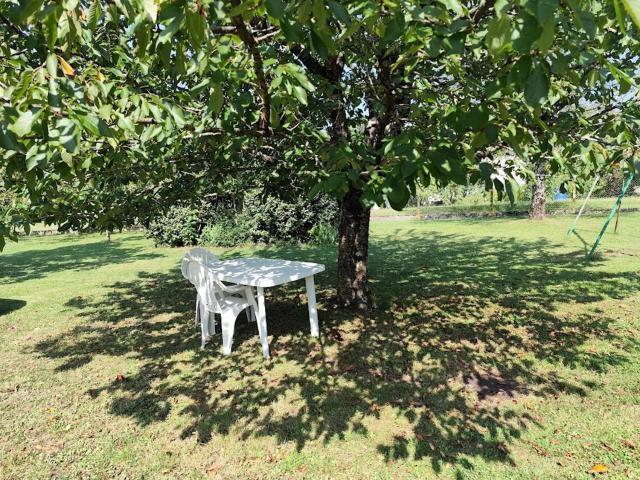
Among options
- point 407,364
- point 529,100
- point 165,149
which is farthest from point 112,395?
point 529,100

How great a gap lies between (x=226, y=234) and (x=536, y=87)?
586 inches

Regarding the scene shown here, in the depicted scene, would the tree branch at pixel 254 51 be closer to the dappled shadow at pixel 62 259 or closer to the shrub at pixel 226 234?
the dappled shadow at pixel 62 259

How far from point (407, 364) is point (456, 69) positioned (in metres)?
2.97

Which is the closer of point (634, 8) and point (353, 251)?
point (634, 8)

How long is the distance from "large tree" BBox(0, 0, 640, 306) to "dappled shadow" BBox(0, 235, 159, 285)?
24.8 feet

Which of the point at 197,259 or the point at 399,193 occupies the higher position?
the point at 399,193

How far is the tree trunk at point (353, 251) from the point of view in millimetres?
6137

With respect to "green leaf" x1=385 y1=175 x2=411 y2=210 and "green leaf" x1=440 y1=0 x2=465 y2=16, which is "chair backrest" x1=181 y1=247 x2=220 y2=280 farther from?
"green leaf" x1=440 y1=0 x2=465 y2=16

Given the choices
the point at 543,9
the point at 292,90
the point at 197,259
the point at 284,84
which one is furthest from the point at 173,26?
the point at 197,259

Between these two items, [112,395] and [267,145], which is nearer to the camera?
[112,395]

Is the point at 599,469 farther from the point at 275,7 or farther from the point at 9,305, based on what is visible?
the point at 9,305

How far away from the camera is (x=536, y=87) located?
53.2 inches

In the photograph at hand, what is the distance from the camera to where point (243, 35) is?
1.89m

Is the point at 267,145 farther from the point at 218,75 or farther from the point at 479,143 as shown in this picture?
the point at 479,143
